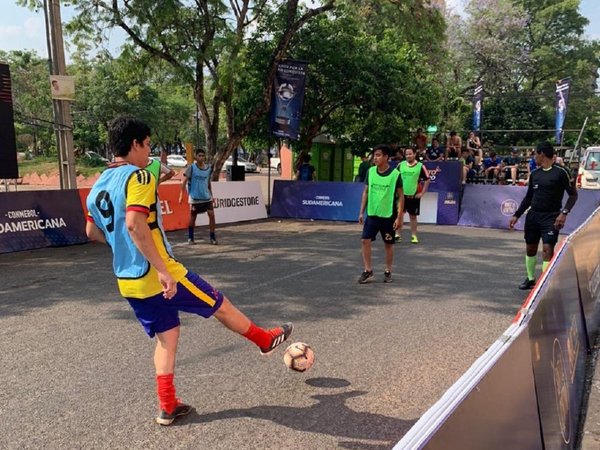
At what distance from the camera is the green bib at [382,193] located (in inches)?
263

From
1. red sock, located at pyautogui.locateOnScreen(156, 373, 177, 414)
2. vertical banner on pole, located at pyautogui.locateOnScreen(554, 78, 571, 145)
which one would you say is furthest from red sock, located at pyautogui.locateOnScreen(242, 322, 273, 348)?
vertical banner on pole, located at pyautogui.locateOnScreen(554, 78, 571, 145)

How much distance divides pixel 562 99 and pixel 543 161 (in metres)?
19.3

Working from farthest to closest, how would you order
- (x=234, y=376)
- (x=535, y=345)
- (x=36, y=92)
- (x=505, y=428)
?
(x=36, y=92) < (x=234, y=376) < (x=535, y=345) < (x=505, y=428)

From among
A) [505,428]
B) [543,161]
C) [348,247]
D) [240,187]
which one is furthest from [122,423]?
[240,187]

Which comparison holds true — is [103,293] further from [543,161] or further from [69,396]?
[543,161]

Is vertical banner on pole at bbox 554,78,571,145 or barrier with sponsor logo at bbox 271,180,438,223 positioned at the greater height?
vertical banner on pole at bbox 554,78,571,145

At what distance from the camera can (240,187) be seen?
583 inches

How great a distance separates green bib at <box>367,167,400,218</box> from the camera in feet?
21.9

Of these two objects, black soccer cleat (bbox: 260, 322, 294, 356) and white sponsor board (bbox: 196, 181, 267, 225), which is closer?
A: black soccer cleat (bbox: 260, 322, 294, 356)

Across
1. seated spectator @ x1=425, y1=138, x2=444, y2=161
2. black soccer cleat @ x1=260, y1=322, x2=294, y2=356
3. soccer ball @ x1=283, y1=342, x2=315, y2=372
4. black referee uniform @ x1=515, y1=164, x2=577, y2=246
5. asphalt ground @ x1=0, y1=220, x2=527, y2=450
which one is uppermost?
seated spectator @ x1=425, y1=138, x2=444, y2=161

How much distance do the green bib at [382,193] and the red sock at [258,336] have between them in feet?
11.4

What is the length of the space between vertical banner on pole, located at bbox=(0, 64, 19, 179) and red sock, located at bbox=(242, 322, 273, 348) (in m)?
8.06

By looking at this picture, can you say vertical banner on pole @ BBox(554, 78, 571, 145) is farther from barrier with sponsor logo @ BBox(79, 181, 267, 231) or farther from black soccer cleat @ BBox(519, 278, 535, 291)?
black soccer cleat @ BBox(519, 278, 535, 291)

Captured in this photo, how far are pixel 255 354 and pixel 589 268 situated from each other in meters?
3.43
